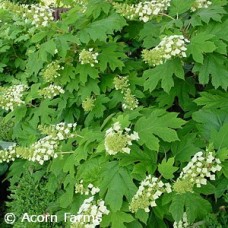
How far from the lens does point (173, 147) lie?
2.62 m

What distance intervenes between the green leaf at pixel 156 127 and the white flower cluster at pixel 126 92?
1.21 ft

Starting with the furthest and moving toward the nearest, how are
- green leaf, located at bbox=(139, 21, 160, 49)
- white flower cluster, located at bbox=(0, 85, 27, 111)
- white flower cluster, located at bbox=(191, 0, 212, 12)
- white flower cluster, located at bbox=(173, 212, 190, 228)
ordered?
1. white flower cluster, located at bbox=(0, 85, 27, 111)
2. green leaf, located at bbox=(139, 21, 160, 49)
3. white flower cluster, located at bbox=(191, 0, 212, 12)
4. white flower cluster, located at bbox=(173, 212, 190, 228)

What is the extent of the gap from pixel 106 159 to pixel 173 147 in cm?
43

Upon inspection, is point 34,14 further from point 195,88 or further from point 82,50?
point 195,88

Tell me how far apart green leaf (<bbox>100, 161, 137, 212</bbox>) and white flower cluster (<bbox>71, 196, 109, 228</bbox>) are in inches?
2.4

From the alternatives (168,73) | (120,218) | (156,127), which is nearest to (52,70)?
(168,73)

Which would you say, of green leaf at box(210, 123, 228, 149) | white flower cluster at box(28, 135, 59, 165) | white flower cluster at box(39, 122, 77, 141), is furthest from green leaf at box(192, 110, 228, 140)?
white flower cluster at box(28, 135, 59, 165)

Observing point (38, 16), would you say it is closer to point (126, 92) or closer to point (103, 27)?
point (103, 27)

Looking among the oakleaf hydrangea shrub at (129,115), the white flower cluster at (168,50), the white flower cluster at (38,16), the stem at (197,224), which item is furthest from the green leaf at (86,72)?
the stem at (197,224)

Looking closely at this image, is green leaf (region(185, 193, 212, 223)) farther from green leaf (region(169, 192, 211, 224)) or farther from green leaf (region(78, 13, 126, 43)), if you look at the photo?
green leaf (region(78, 13, 126, 43))

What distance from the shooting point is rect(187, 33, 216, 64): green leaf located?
267 centimetres

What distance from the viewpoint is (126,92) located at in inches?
125

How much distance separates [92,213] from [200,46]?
1.26m

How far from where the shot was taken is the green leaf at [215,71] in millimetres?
2762
